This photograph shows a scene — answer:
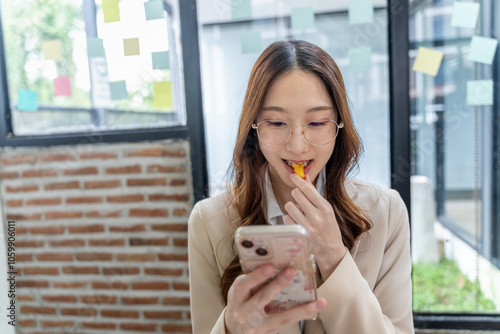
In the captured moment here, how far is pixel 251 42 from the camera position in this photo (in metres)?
1.87

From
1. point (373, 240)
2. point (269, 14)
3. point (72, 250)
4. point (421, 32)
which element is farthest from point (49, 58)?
point (421, 32)

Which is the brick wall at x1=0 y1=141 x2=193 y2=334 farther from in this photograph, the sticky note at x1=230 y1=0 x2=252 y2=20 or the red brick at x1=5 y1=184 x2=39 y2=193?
the sticky note at x1=230 y1=0 x2=252 y2=20

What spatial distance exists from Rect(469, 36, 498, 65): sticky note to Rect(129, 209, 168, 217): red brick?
65.3 inches

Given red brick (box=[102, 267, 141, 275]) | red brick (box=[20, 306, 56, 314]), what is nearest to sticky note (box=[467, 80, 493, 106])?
red brick (box=[102, 267, 141, 275])

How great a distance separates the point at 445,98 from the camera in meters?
2.14

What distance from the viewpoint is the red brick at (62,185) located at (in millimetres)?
2049

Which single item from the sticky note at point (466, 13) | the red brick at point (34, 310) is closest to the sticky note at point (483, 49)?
the sticky note at point (466, 13)

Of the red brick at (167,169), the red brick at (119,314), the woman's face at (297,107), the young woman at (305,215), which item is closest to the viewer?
the young woman at (305,215)

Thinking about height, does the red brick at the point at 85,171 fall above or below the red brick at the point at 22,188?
above

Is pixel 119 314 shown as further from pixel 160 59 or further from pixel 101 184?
pixel 160 59

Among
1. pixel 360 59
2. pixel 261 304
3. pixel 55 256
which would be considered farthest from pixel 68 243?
pixel 360 59

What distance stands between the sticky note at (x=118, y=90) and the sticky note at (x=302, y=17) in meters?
0.90

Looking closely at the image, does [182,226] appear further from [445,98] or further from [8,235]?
[445,98]

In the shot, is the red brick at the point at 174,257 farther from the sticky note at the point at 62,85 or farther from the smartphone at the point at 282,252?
the smartphone at the point at 282,252
